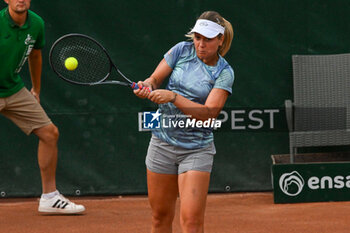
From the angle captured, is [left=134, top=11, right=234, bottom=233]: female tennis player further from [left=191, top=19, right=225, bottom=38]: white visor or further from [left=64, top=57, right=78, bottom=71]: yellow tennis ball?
[left=64, top=57, right=78, bottom=71]: yellow tennis ball

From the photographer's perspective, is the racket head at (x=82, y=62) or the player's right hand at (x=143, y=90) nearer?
the player's right hand at (x=143, y=90)

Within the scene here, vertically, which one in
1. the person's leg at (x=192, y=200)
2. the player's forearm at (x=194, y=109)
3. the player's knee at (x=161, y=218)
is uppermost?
the player's forearm at (x=194, y=109)

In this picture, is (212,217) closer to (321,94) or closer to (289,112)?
(289,112)

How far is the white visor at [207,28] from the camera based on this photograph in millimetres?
Result: 3355

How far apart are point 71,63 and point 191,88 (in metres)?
0.98

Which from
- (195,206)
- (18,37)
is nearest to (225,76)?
(195,206)

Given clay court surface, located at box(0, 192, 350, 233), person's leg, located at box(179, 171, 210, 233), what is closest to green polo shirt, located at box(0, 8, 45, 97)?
clay court surface, located at box(0, 192, 350, 233)

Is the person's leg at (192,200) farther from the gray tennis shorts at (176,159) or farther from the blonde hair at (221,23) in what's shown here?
the blonde hair at (221,23)

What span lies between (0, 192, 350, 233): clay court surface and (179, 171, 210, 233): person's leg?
1279 millimetres

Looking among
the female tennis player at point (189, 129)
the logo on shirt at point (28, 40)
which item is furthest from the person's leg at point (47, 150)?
the female tennis player at point (189, 129)

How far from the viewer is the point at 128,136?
5.84 m

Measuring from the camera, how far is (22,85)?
493 centimetres

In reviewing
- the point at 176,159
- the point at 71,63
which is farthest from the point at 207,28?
the point at 71,63

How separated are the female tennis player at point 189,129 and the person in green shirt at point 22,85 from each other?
1544 mm
